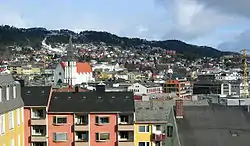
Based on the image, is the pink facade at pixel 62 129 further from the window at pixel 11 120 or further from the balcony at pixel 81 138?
the window at pixel 11 120

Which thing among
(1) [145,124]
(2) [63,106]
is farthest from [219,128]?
(2) [63,106]

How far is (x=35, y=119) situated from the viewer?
4500cm

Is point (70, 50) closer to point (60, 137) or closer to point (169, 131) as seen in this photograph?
point (60, 137)

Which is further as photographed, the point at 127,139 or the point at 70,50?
the point at 70,50

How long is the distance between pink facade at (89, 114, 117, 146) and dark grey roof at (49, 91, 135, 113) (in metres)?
0.70

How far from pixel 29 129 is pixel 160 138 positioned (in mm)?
11343

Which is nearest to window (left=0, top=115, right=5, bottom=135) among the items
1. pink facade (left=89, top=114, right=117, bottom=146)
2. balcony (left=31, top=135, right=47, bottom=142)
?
balcony (left=31, top=135, right=47, bottom=142)

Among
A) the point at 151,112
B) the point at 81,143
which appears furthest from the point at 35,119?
the point at 151,112

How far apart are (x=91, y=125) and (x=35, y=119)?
4876 millimetres

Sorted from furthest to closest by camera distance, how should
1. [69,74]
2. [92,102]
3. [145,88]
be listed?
[69,74] < [145,88] < [92,102]

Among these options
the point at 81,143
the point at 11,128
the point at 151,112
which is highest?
the point at 11,128

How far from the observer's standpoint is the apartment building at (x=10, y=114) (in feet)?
106

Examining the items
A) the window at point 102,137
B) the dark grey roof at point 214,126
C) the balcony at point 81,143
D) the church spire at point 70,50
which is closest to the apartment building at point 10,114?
the balcony at point 81,143

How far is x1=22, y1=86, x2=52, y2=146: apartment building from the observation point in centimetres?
4488
